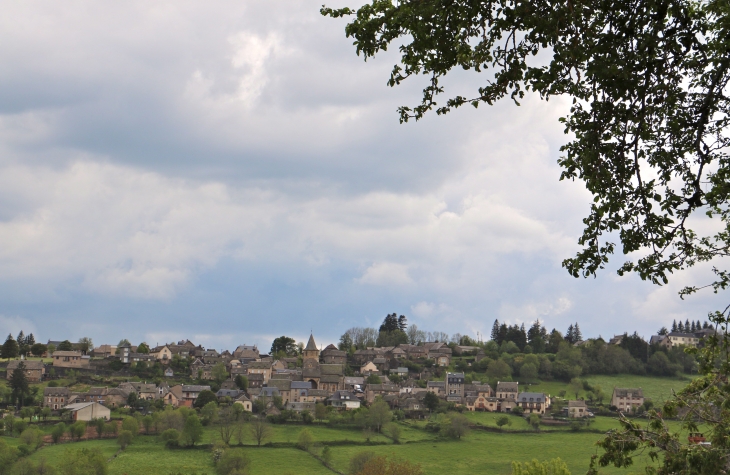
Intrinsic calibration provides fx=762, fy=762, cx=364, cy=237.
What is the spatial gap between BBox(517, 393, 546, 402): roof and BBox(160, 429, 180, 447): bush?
41.9 m

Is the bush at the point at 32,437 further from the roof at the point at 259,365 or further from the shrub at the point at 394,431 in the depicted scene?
the roof at the point at 259,365

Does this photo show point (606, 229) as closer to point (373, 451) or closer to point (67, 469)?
point (67, 469)

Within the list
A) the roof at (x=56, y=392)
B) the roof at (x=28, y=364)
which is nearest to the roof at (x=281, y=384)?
the roof at (x=56, y=392)

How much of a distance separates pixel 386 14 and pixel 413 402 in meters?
80.8

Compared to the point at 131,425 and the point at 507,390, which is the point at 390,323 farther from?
the point at 131,425

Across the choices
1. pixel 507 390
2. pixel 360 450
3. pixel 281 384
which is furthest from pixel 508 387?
pixel 360 450

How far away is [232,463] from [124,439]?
13278 mm

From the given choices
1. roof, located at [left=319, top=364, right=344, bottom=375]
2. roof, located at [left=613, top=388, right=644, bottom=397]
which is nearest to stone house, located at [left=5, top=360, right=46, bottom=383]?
roof, located at [left=319, top=364, right=344, bottom=375]

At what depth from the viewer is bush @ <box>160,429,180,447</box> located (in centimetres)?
6575

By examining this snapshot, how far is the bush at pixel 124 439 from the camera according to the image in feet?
212

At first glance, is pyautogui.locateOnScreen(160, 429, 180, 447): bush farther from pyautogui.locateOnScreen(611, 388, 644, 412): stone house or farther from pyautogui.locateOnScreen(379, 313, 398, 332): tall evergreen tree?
pyautogui.locateOnScreen(379, 313, 398, 332): tall evergreen tree

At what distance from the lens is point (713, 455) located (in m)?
9.55

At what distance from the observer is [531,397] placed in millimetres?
90562

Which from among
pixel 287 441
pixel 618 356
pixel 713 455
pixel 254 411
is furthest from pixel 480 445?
pixel 713 455
